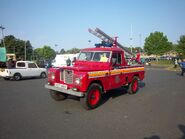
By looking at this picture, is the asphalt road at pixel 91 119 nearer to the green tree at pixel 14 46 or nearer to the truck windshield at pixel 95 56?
the truck windshield at pixel 95 56

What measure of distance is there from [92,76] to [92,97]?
2.86ft

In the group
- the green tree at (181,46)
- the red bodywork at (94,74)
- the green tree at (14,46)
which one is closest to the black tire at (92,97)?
the red bodywork at (94,74)

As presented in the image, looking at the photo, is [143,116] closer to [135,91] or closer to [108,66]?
[108,66]

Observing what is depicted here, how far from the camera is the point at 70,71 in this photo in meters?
6.92

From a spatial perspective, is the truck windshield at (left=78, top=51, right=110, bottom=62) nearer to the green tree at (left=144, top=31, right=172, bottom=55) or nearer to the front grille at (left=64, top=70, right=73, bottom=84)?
the front grille at (left=64, top=70, right=73, bottom=84)

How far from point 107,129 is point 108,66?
330 cm

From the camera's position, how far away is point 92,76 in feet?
22.0

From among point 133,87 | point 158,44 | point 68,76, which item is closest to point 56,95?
point 68,76

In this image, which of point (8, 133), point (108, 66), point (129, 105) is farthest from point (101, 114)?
point (8, 133)

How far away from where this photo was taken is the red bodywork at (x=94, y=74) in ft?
21.4

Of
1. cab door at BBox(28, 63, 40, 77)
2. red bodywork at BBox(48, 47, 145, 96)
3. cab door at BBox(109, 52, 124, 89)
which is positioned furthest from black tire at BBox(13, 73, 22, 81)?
cab door at BBox(109, 52, 124, 89)

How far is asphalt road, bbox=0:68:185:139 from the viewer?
15.1ft

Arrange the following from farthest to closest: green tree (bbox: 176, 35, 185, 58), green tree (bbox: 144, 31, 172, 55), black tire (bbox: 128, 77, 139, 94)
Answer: green tree (bbox: 144, 31, 172, 55) < green tree (bbox: 176, 35, 185, 58) < black tire (bbox: 128, 77, 139, 94)

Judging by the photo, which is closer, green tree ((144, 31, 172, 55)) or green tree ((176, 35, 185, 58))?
green tree ((176, 35, 185, 58))
